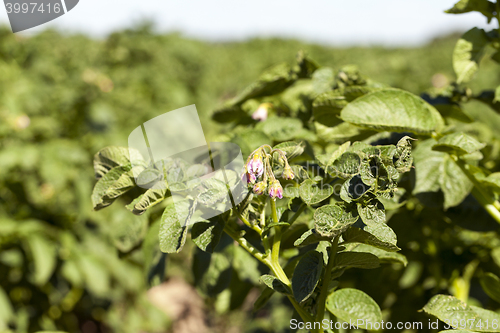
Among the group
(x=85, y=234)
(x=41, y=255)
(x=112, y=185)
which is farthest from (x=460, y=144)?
(x=85, y=234)

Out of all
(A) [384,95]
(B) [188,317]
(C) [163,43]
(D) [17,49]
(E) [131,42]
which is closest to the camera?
(A) [384,95]

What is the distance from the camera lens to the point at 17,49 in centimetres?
273

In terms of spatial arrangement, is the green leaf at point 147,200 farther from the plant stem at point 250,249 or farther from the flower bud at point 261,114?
the flower bud at point 261,114

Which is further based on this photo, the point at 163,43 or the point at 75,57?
the point at 163,43

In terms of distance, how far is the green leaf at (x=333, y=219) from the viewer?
13.0 inches

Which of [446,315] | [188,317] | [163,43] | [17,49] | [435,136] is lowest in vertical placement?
[188,317]

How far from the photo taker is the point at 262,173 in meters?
0.38

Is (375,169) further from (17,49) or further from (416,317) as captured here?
(17,49)

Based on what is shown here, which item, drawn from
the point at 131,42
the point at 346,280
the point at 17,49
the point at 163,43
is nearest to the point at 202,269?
the point at 346,280

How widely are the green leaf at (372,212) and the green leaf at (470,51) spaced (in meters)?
0.37

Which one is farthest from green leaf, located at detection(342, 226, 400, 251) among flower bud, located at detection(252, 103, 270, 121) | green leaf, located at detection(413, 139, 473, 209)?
flower bud, located at detection(252, 103, 270, 121)

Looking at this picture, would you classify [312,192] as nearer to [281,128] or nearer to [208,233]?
[208,233]

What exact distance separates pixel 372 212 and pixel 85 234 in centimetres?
168

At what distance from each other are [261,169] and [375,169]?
104mm
